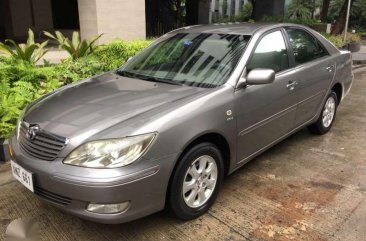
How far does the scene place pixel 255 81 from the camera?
127 inches

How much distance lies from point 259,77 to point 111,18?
7.32m

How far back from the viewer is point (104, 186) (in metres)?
2.44

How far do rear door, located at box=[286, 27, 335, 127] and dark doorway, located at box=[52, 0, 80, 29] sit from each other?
12710mm

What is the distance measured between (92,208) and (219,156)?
3.77 feet

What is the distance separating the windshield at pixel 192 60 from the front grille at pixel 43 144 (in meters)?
1.18

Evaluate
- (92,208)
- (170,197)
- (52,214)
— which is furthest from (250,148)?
(52,214)

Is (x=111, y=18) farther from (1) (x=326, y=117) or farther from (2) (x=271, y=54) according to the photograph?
(2) (x=271, y=54)

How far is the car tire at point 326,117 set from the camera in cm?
496

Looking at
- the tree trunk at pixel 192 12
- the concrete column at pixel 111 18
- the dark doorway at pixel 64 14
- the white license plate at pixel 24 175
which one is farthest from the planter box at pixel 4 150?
the tree trunk at pixel 192 12

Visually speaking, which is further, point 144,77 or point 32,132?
point 144,77

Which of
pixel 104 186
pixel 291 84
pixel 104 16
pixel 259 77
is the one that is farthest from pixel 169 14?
pixel 104 186

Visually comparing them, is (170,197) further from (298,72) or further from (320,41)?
(320,41)

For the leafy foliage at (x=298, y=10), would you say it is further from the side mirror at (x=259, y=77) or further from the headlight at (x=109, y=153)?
the headlight at (x=109, y=153)

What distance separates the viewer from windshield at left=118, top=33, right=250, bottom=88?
340cm
